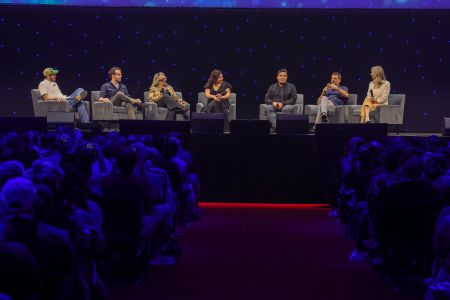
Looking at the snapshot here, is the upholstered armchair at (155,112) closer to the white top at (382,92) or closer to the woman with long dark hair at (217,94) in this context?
the woman with long dark hair at (217,94)

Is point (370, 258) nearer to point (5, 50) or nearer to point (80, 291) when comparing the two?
point (80, 291)

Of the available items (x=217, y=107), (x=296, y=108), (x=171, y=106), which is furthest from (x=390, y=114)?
(x=171, y=106)

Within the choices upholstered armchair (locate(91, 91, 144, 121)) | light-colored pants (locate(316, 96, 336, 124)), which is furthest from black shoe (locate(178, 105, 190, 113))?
light-colored pants (locate(316, 96, 336, 124))

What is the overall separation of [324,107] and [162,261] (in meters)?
8.85

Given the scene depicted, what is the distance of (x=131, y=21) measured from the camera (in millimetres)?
17250

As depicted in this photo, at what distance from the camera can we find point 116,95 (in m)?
15.2

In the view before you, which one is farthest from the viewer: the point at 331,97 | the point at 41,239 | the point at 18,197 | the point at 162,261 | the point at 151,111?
the point at 331,97

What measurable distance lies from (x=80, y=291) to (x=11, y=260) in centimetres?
88

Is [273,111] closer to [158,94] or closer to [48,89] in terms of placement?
[158,94]

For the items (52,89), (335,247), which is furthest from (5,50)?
(335,247)

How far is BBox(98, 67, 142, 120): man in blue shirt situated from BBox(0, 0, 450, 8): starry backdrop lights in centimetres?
207

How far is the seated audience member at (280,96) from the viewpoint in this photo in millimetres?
15570

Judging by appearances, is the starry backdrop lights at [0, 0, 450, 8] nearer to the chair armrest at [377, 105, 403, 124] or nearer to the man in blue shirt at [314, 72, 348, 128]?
the man in blue shirt at [314, 72, 348, 128]

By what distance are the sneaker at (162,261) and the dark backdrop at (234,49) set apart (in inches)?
412
